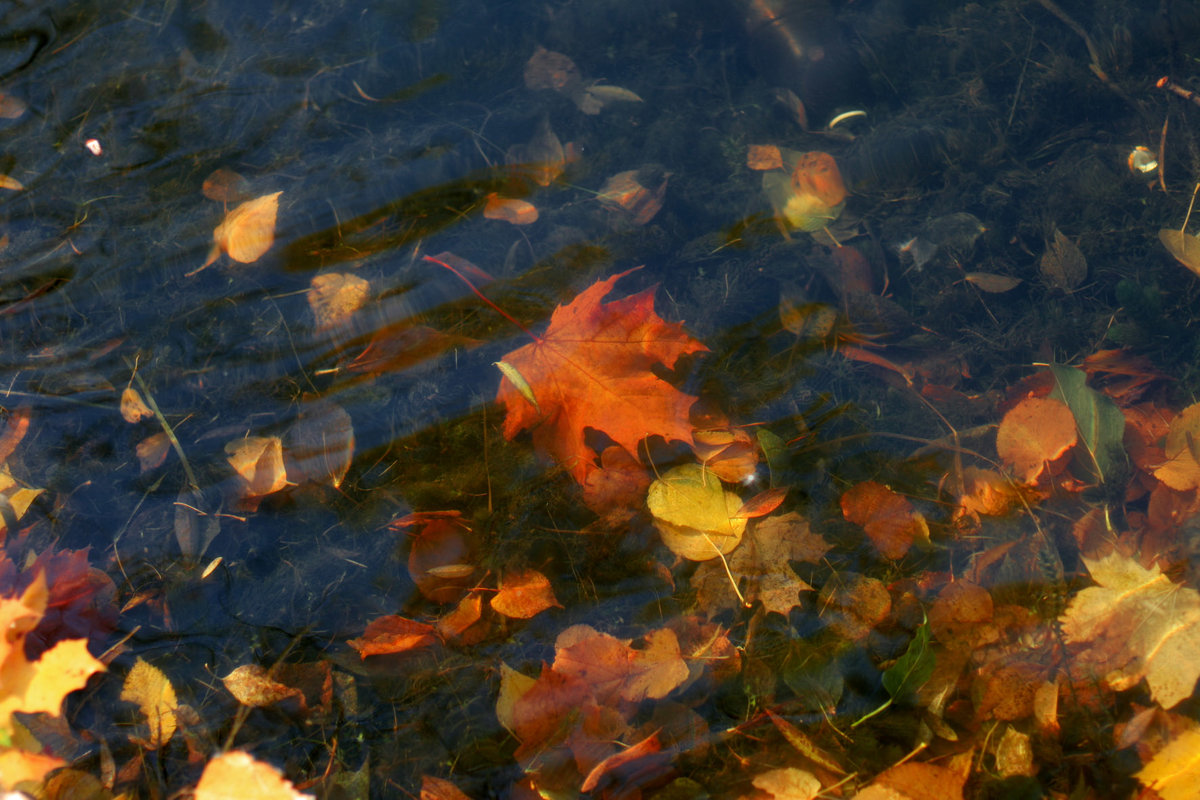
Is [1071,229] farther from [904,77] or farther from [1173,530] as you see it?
[1173,530]

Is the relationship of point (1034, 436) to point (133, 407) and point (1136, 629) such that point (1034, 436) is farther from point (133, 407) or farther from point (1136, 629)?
point (133, 407)

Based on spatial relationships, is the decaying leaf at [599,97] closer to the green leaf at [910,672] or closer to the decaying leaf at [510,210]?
the decaying leaf at [510,210]

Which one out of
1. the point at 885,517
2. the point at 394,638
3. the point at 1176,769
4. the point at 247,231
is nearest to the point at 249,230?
the point at 247,231

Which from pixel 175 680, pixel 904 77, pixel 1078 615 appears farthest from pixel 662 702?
pixel 904 77

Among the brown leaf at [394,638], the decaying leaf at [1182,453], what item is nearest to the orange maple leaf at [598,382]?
the brown leaf at [394,638]

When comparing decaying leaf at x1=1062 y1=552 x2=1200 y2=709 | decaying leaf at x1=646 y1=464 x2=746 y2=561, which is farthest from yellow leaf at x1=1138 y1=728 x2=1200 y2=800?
decaying leaf at x1=646 y1=464 x2=746 y2=561

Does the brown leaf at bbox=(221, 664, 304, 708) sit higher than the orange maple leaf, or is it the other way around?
the orange maple leaf

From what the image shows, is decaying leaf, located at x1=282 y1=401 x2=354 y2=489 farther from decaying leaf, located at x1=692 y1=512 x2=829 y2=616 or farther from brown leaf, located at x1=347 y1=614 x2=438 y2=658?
decaying leaf, located at x1=692 y1=512 x2=829 y2=616
